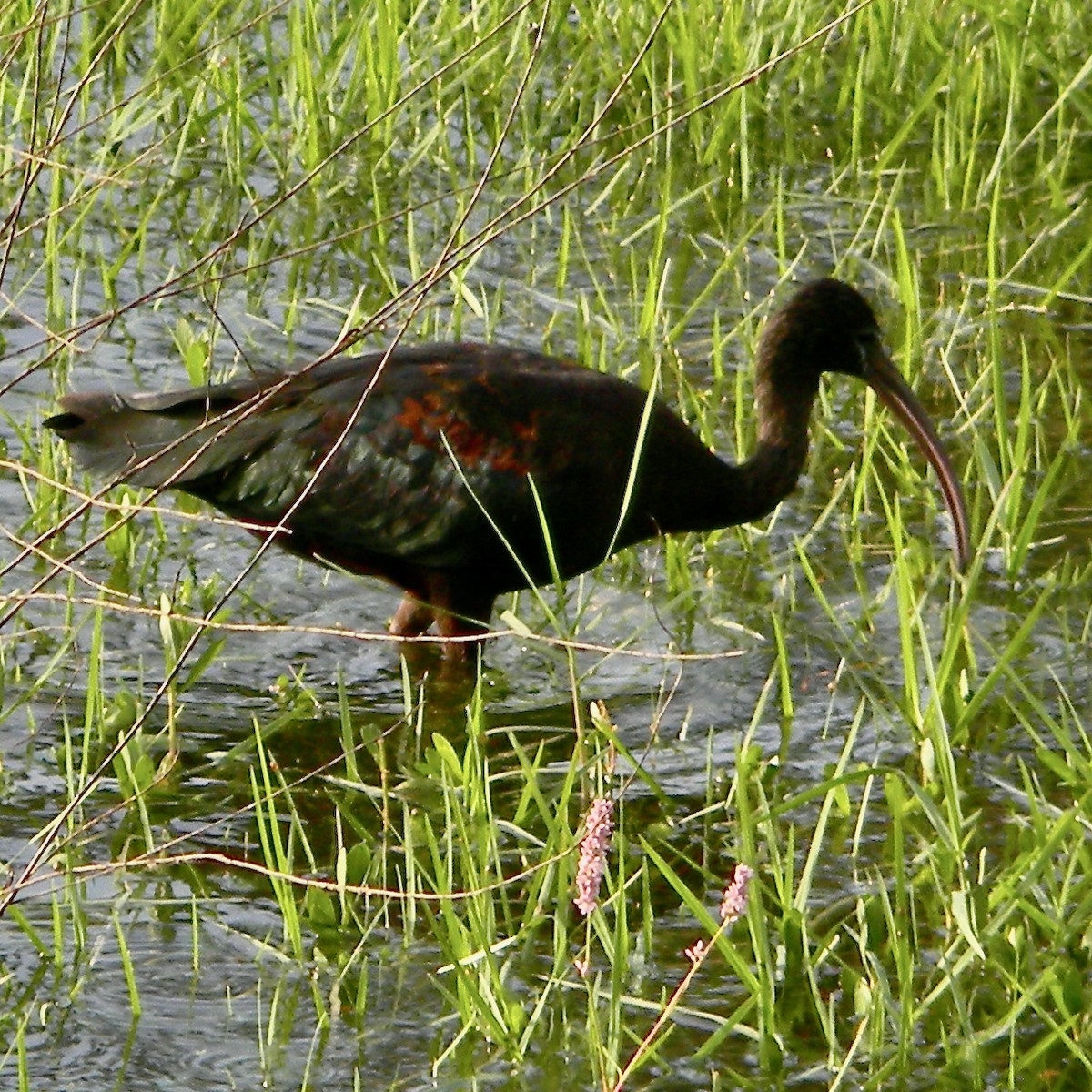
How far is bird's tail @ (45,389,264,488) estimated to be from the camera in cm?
524

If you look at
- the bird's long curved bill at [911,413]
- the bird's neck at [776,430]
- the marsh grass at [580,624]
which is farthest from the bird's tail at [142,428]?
the bird's long curved bill at [911,413]

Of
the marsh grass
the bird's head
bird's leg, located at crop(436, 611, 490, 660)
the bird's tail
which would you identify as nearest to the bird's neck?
the bird's head

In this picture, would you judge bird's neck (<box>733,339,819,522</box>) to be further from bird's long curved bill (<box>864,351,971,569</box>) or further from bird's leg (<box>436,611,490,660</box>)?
bird's leg (<box>436,611,490,660</box>)

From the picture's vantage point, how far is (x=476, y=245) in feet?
10.6

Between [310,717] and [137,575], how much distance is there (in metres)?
0.63

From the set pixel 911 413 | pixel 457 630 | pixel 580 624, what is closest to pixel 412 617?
pixel 457 630

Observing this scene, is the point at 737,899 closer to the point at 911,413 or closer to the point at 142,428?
the point at 142,428

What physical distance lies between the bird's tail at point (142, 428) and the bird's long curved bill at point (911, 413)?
1.52 m

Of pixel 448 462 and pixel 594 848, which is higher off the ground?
pixel 594 848

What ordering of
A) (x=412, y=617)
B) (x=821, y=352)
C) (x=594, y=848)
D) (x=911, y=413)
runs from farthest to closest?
(x=911, y=413) < (x=821, y=352) < (x=412, y=617) < (x=594, y=848)

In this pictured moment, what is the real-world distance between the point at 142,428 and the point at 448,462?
0.62 meters

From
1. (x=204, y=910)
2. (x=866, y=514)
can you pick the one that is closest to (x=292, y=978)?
(x=204, y=910)

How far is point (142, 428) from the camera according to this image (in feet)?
17.3

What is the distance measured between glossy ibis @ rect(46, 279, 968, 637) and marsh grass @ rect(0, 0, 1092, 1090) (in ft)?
0.51
